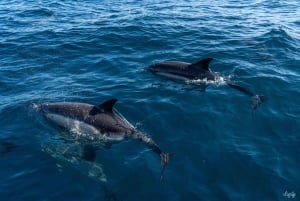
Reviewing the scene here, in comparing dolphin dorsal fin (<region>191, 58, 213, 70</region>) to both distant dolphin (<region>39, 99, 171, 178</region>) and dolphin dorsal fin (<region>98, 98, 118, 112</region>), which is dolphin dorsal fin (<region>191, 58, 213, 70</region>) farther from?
dolphin dorsal fin (<region>98, 98, 118, 112</region>)

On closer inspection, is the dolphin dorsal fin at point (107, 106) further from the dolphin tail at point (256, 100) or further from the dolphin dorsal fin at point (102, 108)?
the dolphin tail at point (256, 100)

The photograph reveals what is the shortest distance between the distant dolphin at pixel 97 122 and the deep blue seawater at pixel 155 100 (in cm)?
38

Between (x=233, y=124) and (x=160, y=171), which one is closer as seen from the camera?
(x=160, y=171)

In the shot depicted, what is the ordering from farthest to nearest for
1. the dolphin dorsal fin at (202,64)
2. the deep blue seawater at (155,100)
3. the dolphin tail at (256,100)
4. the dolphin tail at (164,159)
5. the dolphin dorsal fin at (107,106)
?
the dolphin dorsal fin at (202,64) → the dolphin tail at (256,100) → the dolphin dorsal fin at (107,106) → the dolphin tail at (164,159) → the deep blue seawater at (155,100)

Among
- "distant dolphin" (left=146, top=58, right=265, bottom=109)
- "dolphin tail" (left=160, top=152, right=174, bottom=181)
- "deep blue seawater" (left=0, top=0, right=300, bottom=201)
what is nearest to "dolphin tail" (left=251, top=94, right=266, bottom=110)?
"deep blue seawater" (left=0, top=0, right=300, bottom=201)

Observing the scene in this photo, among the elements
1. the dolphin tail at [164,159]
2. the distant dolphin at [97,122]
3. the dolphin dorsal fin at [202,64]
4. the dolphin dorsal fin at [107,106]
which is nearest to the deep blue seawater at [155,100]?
the dolphin tail at [164,159]

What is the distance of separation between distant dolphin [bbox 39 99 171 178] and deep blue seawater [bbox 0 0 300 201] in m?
0.38

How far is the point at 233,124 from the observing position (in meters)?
16.6

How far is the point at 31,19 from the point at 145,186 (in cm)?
2255

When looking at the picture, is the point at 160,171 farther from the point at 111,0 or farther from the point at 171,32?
the point at 111,0

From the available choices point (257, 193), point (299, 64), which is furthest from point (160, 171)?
point (299, 64)

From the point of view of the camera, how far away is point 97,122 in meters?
15.8

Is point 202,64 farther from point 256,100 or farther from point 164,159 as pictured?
point 164,159

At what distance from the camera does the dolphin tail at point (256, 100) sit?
58.3 feet
